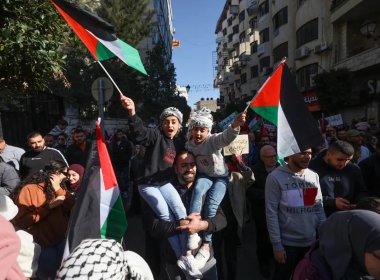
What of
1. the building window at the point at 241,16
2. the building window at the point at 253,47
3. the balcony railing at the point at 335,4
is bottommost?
the balcony railing at the point at 335,4

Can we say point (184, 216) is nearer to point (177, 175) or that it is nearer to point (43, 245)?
point (177, 175)

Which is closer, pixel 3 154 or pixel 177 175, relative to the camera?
pixel 177 175

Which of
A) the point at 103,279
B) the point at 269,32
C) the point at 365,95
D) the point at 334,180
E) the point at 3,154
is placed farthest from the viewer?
the point at 269,32

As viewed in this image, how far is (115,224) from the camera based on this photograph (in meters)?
2.61

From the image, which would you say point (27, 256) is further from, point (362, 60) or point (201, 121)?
point (362, 60)

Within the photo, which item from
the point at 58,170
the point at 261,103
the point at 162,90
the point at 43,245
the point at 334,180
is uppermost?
the point at 162,90

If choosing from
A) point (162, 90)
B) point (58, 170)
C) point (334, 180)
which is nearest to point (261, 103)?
point (334, 180)

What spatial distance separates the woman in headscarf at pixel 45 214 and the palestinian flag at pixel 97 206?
534 mm

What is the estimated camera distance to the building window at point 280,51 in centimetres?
2779

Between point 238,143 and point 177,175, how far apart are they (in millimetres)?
1615

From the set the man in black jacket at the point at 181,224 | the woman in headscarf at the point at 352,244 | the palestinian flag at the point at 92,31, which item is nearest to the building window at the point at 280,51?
the palestinian flag at the point at 92,31

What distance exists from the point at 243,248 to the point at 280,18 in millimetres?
27177

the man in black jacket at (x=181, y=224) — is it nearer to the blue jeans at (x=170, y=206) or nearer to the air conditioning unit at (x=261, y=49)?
the blue jeans at (x=170, y=206)

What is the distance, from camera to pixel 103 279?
142 centimetres
